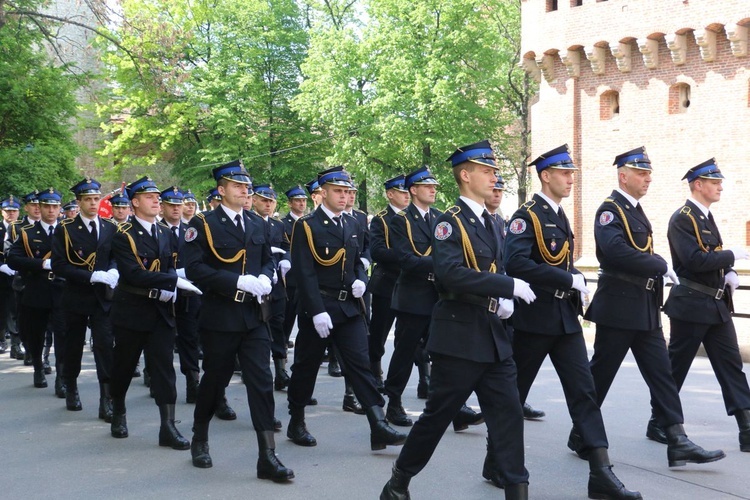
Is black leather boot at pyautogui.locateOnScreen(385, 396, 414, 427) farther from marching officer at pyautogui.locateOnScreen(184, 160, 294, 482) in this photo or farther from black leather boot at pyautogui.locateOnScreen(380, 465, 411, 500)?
black leather boot at pyautogui.locateOnScreen(380, 465, 411, 500)

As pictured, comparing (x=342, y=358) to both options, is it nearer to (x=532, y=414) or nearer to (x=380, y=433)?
(x=380, y=433)

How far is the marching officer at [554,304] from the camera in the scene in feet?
19.5

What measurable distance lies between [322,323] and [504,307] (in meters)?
1.98

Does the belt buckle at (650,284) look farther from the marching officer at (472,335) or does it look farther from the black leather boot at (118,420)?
the black leather boot at (118,420)

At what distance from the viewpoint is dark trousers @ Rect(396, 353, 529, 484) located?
5195mm

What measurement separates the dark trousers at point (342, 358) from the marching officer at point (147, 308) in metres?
0.92

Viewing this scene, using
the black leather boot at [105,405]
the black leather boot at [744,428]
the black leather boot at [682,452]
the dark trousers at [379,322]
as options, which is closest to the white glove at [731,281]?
the black leather boot at [744,428]

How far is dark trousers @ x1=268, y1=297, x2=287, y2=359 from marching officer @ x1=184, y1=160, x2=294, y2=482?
321 cm

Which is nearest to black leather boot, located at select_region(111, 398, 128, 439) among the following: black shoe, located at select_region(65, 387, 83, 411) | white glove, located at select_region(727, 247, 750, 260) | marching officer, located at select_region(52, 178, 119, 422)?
marching officer, located at select_region(52, 178, 119, 422)

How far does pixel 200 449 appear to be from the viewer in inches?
270

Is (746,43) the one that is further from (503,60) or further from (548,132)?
(503,60)

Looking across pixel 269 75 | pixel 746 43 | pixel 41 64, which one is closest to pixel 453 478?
pixel 746 43

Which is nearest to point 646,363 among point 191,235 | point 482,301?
point 482,301

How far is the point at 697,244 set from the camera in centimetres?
729
